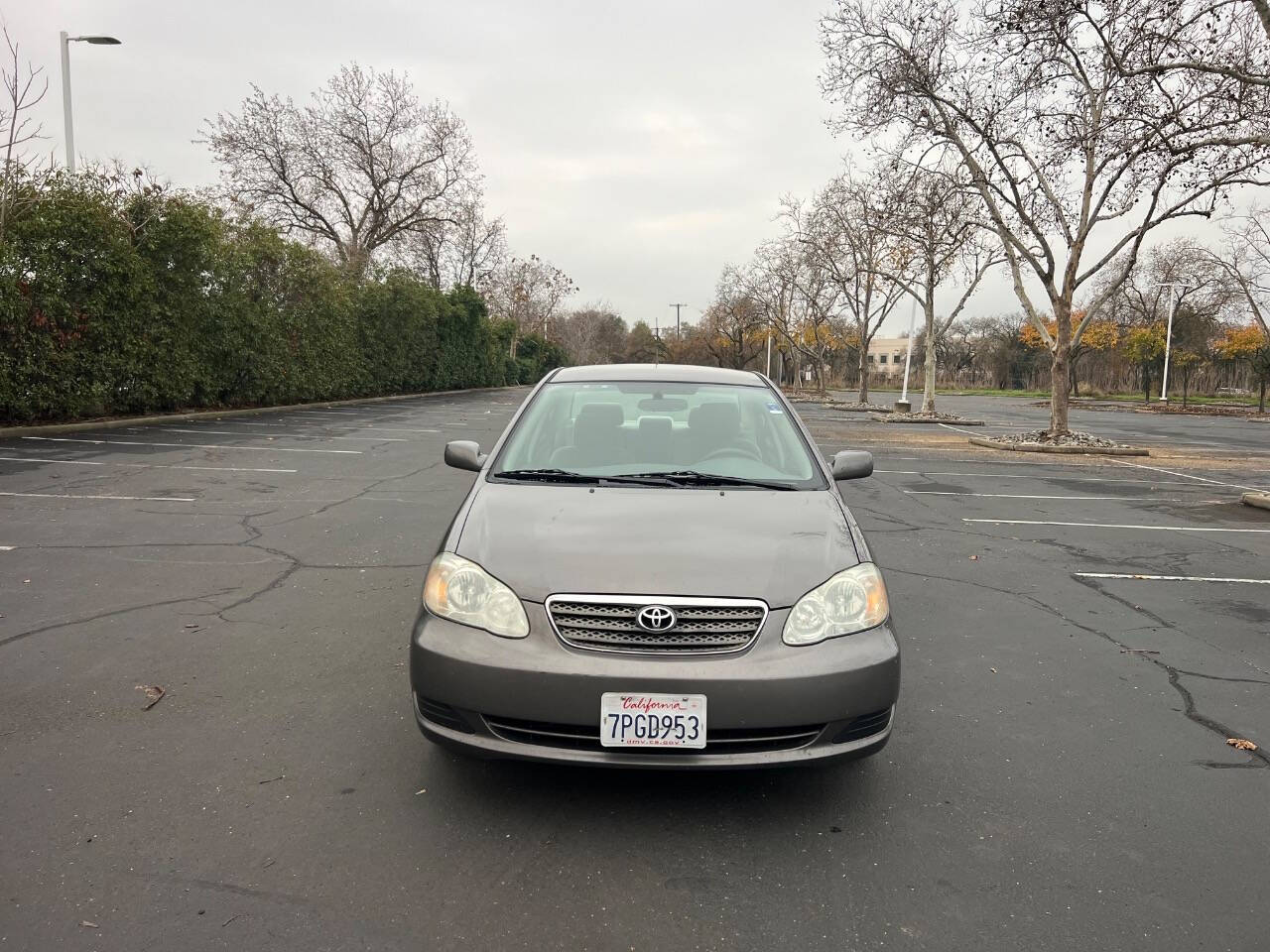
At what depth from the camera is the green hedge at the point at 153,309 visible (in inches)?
518

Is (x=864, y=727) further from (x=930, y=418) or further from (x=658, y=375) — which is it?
(x=930, y=418)

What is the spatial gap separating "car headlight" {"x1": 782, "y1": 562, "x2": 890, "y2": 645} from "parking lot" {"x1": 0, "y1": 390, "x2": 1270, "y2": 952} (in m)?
0.47

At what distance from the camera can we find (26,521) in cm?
730

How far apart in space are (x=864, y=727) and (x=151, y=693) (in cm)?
322

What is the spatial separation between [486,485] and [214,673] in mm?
1773

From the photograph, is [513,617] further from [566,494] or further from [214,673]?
[214,673]

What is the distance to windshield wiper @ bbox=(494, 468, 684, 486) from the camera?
3.70 meters

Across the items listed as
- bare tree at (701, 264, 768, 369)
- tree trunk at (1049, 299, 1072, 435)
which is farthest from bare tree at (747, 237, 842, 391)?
tree trunk at (1049, 299, 1072, 435)

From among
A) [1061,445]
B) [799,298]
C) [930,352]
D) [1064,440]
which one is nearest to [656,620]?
[1061,445]

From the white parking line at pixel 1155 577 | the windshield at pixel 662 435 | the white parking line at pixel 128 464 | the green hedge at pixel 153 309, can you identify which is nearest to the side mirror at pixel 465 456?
the windshield at pixel 662 435

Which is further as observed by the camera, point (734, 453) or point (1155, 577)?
point (1155, 577)

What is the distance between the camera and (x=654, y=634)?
8.96 feet

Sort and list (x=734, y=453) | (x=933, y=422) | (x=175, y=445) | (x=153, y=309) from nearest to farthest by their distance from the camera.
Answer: (x=734, y=453) → (x=175, y=445) → (x=153, y=309) → (x=933, y=422)

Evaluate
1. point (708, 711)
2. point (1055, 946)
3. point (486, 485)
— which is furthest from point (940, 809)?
point (486, 485)
